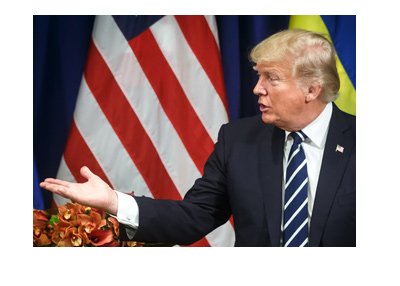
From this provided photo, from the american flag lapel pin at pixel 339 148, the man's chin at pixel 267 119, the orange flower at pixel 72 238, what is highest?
the man's chin at pixel 267 119

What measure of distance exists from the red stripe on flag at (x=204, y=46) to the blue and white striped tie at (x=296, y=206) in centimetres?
111

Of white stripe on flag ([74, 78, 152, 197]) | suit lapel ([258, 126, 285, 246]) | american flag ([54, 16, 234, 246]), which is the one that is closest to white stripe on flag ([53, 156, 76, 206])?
american flag ([54, 16, 234, 246])

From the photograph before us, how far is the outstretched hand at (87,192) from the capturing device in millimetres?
1735

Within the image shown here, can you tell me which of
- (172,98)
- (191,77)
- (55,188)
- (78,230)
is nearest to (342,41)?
(191,77)

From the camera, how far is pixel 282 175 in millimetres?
1949

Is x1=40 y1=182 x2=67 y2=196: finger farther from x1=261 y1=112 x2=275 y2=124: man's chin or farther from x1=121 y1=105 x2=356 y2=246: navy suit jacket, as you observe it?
x1=261 y1=112 x2=275 y2=124: man's chin

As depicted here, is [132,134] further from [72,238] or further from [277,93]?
[277,93]

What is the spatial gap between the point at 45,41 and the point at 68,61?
0.42ft

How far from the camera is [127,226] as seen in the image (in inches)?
74.4

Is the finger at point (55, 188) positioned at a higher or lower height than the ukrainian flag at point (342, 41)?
lower

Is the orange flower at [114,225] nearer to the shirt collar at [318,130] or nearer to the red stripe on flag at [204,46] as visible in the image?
the shirt collar at [318,130]

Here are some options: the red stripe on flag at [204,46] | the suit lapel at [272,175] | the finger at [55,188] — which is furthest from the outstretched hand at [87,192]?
the red stripe on flag at [204,46]

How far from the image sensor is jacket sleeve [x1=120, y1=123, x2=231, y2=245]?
6.25 feet

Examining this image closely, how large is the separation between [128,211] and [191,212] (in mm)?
195
